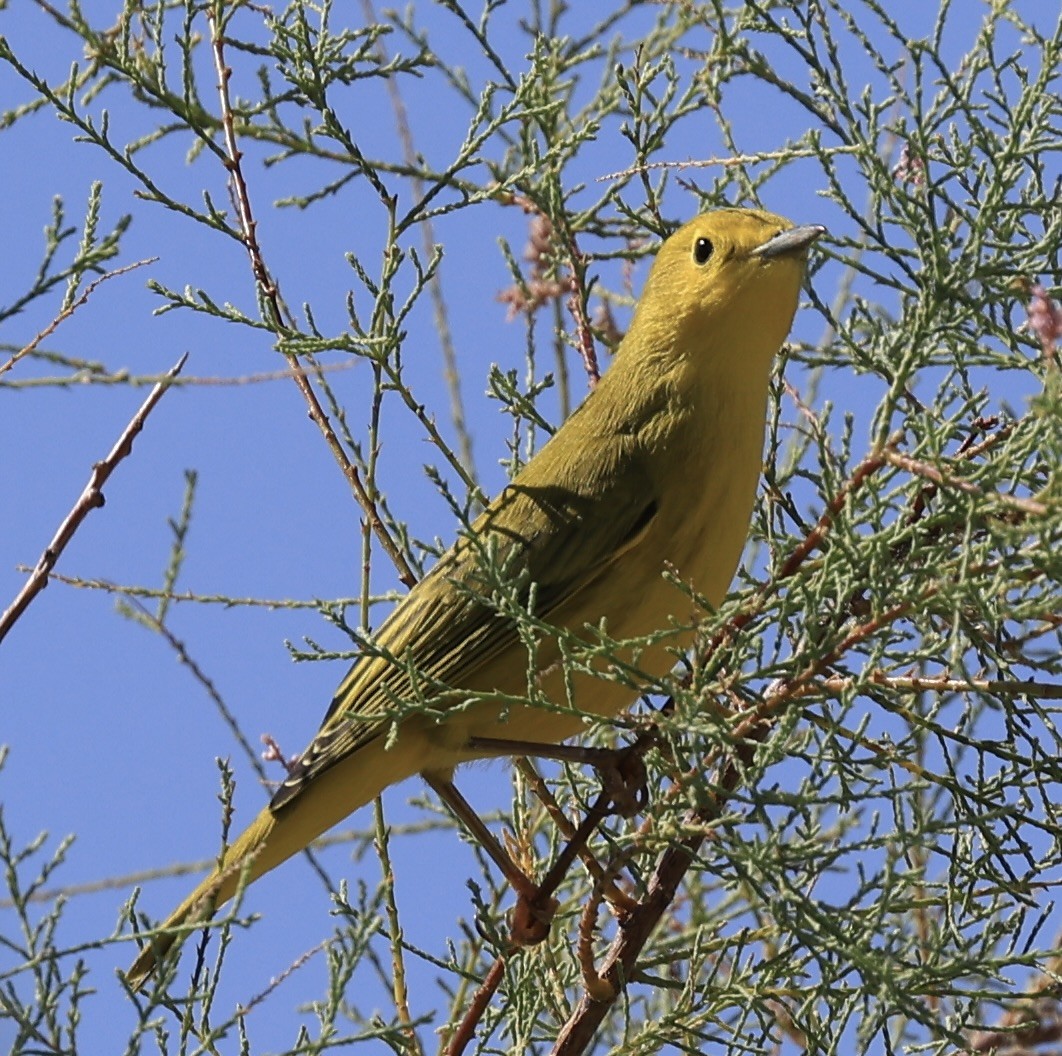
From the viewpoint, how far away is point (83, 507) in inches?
94.0

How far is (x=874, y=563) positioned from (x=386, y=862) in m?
1.48

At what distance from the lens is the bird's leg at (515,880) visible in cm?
365

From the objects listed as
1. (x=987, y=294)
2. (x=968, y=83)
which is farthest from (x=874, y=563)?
(x=968, y=83)

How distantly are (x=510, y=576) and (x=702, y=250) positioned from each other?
3.10 feet

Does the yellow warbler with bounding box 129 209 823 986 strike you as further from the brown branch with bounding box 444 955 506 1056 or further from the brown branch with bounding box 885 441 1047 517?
the brown branch with bounding box 885 441 1047 517

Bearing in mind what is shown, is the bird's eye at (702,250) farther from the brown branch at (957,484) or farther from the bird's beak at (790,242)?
the brown branch at (957,484)

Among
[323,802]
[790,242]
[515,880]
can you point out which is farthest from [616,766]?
[790,242]

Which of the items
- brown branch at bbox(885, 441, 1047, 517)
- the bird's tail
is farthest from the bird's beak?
the bird's tail

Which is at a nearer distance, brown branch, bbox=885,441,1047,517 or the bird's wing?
brown branch, bbox=885,441,1047,517

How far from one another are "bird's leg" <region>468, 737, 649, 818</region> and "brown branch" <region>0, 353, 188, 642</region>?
4.80ft

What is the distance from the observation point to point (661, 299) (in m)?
4.22

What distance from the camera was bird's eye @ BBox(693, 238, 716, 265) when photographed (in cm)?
401

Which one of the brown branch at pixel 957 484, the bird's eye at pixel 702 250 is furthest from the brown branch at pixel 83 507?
the bird's eye at pixel 702 250

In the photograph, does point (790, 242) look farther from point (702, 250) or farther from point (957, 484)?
point (957, 484)
